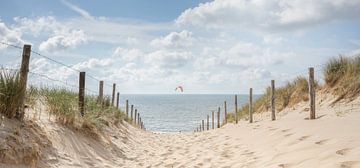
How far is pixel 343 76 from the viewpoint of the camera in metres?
13.5

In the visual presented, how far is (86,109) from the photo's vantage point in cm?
904

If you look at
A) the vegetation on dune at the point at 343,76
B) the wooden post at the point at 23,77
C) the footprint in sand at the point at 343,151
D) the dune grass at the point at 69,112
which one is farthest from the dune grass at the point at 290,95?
the wooden post at the point at 23,77

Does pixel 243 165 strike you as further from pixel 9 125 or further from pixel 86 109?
pixel 86 109

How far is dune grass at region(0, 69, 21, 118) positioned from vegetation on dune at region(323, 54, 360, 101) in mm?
9496

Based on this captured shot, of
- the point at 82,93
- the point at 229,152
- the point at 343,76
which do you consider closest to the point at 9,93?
the point at 82,93

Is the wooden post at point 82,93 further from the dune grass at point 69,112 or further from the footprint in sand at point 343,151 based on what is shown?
the footprint in sand at point 343,151

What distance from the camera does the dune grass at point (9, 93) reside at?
5.86 meters

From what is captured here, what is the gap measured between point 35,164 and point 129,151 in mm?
3458

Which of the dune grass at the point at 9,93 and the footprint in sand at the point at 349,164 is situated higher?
the dune grass at the point at 9,93

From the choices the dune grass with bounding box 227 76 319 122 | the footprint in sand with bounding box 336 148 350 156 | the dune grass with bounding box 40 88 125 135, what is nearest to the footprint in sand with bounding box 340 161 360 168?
the footprint in sand with bounding box 336 148 350 156

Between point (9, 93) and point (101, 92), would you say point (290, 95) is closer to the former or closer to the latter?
point (101, 92)

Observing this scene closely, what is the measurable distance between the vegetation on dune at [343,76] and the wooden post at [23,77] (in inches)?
368

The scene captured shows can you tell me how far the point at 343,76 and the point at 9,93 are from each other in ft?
37.5

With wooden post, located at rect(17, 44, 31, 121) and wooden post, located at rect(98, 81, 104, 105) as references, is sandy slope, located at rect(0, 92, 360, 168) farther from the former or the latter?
wooden post, located at rect(98, 81, 104, 105)
